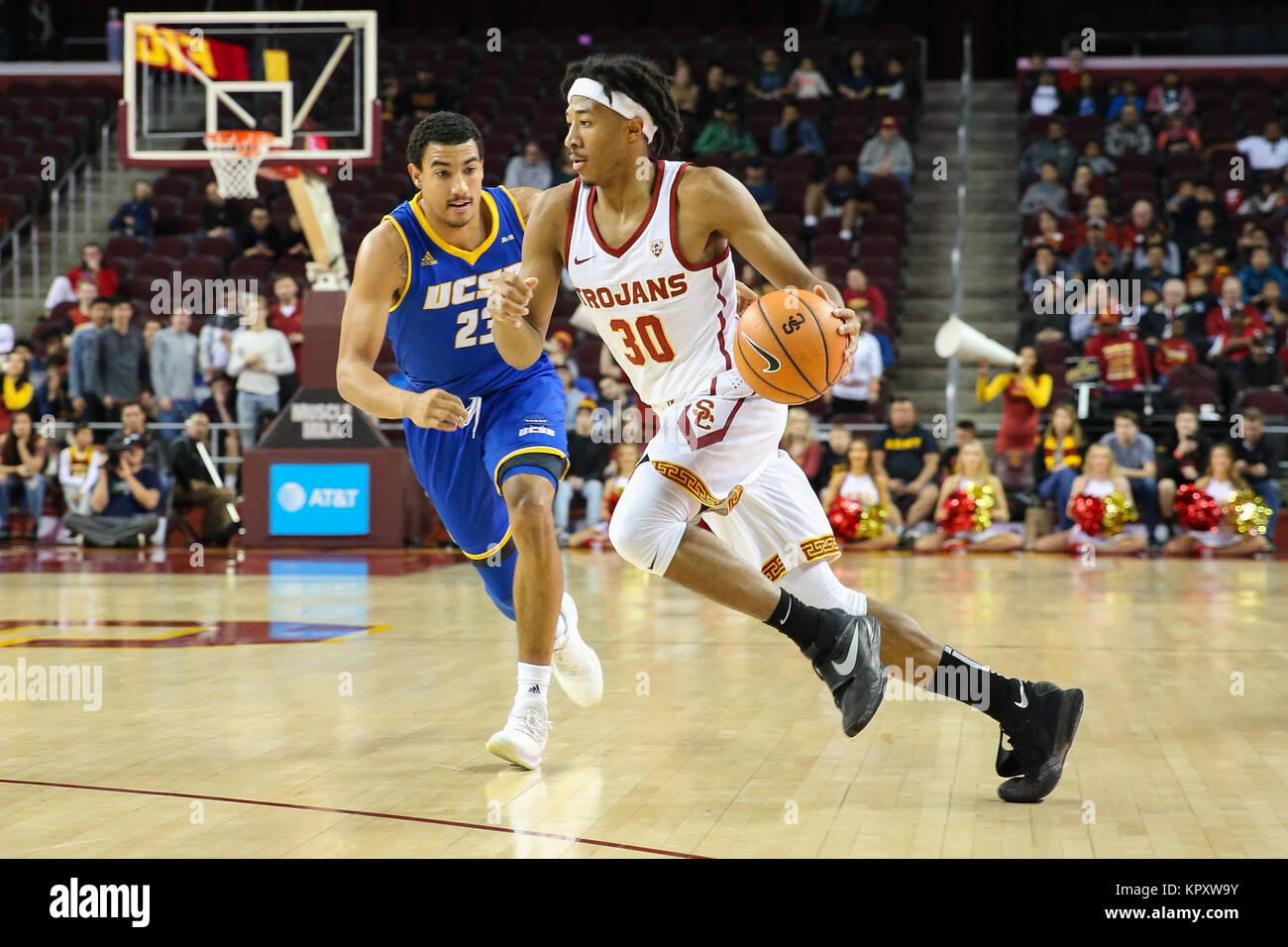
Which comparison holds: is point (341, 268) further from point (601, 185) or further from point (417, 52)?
point (601, 185)

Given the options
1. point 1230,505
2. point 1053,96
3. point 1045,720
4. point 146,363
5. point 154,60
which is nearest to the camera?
point 1045,720

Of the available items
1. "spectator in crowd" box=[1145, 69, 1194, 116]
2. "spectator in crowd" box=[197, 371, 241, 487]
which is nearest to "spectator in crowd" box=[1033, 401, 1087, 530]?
"spectator in crowd" box=[1145, 69, 1194, 116]

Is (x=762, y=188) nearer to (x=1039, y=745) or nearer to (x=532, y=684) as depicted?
(x=532, y=684)

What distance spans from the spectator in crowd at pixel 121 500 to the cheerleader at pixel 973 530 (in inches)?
262


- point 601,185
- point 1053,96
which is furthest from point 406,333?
point 1053,96

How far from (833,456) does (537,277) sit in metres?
9.08

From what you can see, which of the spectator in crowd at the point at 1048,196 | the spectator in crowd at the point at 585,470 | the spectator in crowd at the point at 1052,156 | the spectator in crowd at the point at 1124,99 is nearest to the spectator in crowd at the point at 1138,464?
the spectator in crowd at the point at 1048,196

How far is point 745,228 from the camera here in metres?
4.13

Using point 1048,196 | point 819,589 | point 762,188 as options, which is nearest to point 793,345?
point 819,589

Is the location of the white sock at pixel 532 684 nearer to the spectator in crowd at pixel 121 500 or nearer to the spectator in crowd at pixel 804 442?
the spectator in crowd at pixel 804 442

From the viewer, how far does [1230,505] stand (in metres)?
12.3

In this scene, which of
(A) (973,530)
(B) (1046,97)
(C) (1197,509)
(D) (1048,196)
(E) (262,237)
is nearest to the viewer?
(C) (1197,509)

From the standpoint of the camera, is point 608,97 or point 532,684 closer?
point 608,97

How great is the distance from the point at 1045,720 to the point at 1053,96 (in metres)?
15.2
